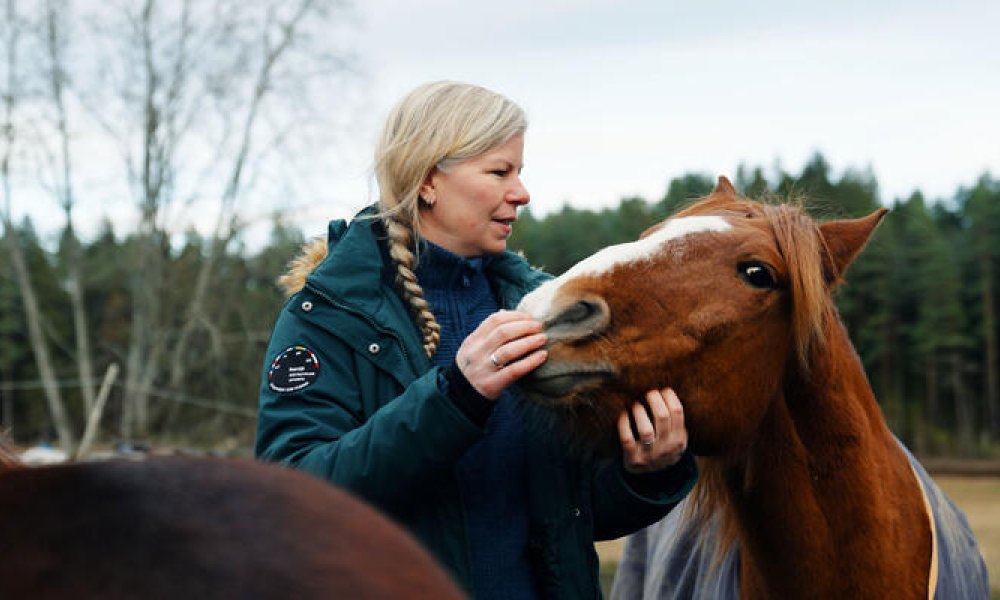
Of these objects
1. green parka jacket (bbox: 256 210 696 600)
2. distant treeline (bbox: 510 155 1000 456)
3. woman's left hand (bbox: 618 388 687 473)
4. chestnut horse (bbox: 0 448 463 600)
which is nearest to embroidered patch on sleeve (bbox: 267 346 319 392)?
green parka jacket (bbox: 256 210 696 600)

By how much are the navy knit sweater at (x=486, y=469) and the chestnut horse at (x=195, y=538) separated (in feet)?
3.80

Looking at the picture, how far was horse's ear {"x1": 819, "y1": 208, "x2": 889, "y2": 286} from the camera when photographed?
93.0 inches

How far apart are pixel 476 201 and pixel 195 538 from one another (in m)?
1.52

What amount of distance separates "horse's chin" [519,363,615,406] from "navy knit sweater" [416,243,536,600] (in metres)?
0.09

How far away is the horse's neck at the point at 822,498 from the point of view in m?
2.21

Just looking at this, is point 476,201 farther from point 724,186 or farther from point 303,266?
point 724,186

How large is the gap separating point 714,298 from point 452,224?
23.7 inches

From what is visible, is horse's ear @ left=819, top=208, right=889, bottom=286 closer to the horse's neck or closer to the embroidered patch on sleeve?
the horse's neck

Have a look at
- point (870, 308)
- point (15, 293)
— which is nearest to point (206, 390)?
point (15, 293)

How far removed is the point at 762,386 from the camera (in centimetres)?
216

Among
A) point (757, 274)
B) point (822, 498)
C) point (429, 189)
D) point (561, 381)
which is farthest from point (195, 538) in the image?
point (822, 498)

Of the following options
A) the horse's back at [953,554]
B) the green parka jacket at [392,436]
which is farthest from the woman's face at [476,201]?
the horse's back at [953,554]

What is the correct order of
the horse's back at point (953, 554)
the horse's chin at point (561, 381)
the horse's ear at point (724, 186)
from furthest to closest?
the horse's ear at point (724, 186)
the horse's back at point (953, 554)
the horse's chin at point (561, 381)

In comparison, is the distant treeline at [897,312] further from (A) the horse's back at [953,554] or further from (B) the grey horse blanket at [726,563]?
(A) the horse's back at [953,554]
